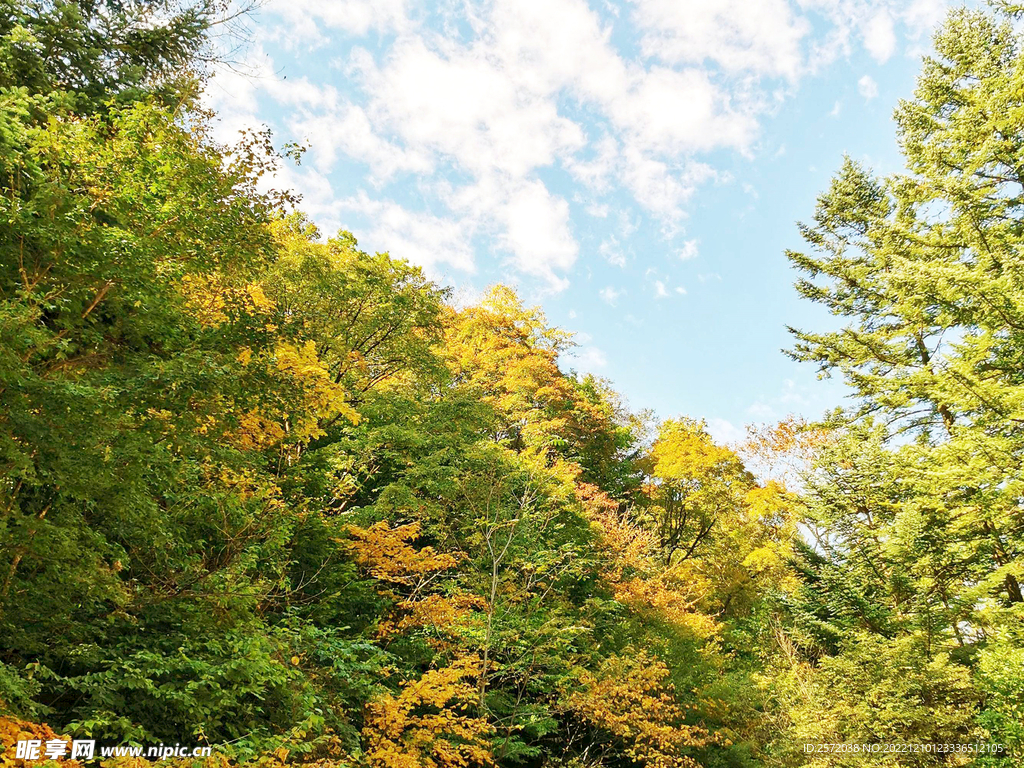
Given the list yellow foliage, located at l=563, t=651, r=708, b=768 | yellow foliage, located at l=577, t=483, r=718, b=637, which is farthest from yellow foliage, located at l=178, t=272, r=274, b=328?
yellow foliage, located at l=577, t=483, r=718, b=637

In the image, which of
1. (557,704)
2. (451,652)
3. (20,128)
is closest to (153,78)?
(20,128)

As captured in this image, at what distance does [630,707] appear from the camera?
12.7m

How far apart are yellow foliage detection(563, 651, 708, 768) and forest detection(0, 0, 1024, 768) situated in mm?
99

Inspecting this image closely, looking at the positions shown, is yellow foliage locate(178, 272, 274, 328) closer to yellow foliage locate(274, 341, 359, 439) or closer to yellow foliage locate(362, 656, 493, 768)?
yellow foliage locate(274, 341, 359, 439)

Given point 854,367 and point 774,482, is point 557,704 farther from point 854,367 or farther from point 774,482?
point 774,482

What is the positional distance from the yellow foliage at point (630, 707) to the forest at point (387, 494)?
10 centimetres

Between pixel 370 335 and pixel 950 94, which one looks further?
pixel 370 335

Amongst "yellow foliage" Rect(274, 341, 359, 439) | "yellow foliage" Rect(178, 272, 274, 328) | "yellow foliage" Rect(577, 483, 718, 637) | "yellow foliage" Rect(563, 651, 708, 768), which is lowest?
"yellow foliage" Rect(563, 651, 708, 768)

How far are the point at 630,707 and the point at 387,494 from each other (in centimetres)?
735

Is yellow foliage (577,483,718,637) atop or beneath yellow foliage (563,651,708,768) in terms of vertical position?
atop

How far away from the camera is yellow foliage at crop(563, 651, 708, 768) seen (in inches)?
477

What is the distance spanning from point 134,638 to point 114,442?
8.66ft

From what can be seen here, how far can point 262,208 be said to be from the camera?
275 inches

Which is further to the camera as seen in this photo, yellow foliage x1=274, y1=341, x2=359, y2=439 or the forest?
yellow foliage x1=274, y1=341, x2=359, y2=439
